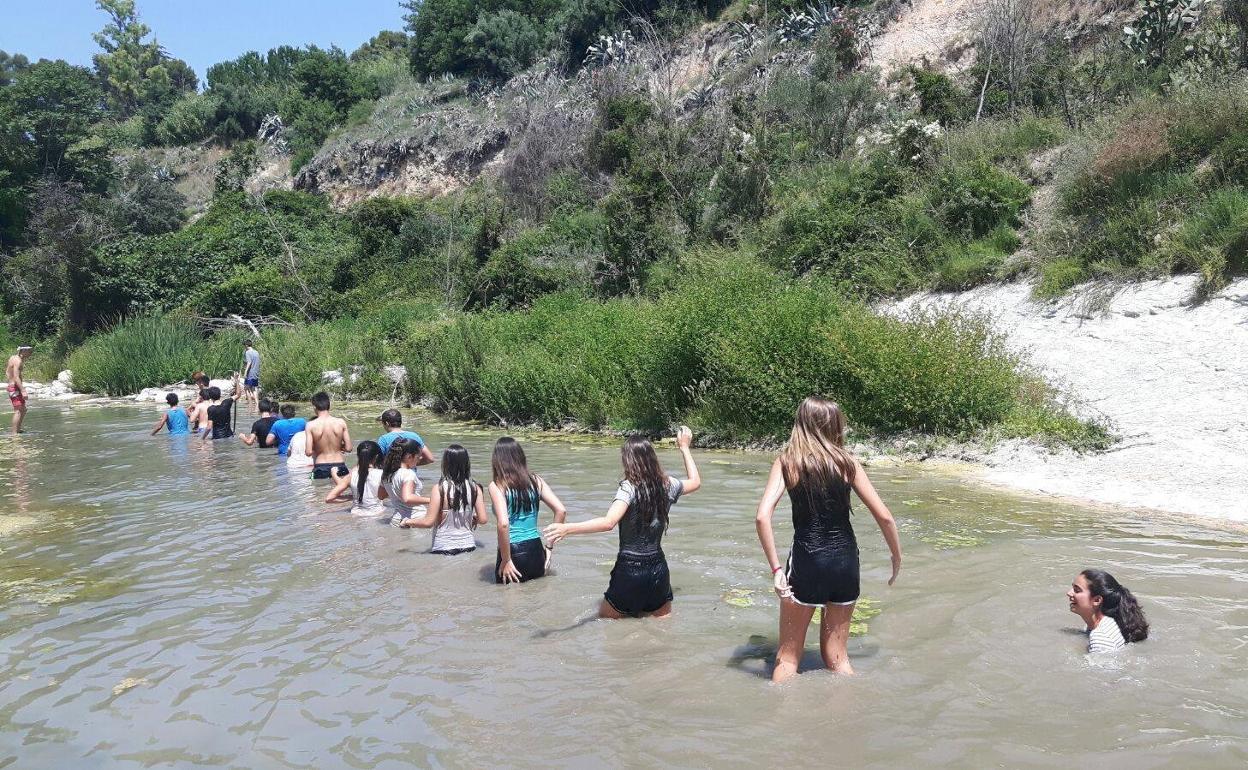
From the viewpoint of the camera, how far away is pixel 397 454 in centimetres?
1030

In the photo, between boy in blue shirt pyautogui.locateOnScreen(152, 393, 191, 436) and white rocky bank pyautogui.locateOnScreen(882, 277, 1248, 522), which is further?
boy in blue shirt pyautogui.locateOnScreen(152, 393, 191, 436)

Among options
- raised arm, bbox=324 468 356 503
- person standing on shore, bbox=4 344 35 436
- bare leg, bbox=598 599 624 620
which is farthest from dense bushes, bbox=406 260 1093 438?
person standing on shore, bbox=4 344 35 436

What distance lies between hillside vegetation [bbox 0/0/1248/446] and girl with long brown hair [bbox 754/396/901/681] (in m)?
7.94

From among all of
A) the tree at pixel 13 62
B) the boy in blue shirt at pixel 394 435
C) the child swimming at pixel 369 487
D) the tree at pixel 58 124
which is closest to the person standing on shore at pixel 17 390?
the child swimming at pixel 369 487

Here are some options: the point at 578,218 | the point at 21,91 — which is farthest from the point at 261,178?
the point at 578,218

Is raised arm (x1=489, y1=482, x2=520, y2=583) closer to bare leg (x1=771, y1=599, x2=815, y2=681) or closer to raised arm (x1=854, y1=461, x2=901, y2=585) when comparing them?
bare leg (x1=771, y1=599, x2=815, y2=681)

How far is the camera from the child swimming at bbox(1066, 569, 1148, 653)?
19.2 feet

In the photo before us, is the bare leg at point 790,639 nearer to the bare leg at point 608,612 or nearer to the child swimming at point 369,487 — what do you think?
the bare leg at point 608,612

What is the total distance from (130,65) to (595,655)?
106491 mm

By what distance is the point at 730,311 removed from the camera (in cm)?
1529

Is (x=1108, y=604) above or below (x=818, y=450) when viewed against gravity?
below

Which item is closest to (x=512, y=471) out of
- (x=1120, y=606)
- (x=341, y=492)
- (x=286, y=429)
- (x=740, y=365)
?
(x=1120, y=606)

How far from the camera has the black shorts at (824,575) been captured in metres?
5.29

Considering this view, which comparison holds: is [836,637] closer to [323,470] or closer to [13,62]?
[323,470]
